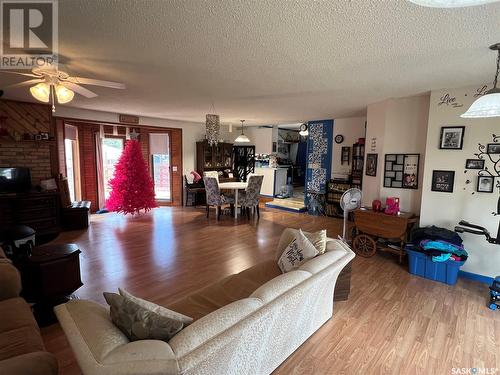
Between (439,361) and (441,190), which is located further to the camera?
(441,190)

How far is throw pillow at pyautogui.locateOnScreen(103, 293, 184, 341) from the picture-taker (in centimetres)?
113

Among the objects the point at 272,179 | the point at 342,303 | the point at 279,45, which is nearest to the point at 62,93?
the point at 279,45

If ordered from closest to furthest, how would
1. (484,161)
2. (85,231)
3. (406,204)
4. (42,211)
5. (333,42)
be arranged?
(333,42) → (484,161) → (406,204) → (42,211) → (85,231)

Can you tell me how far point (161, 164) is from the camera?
23.6ft

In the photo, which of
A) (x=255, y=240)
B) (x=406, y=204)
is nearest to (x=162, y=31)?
(x=255, y=240)

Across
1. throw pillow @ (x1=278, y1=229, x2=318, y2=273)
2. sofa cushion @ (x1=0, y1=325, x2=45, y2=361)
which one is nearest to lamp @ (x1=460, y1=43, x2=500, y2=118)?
throw pillow @ (x1=278, y1=229, x2=318, y2=273)

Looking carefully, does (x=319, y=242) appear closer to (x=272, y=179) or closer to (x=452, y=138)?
(x=452, y=138)

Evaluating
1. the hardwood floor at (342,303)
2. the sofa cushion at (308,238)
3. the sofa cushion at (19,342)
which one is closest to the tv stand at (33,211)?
the hardwood floor at (342,303)

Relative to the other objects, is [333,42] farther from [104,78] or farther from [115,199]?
[115,199]

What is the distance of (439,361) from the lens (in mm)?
1923

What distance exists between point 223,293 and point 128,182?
15.2 feet

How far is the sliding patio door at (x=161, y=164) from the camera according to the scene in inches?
277

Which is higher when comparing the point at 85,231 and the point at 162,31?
the point at 162,31

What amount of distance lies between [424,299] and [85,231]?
17.4 feet
